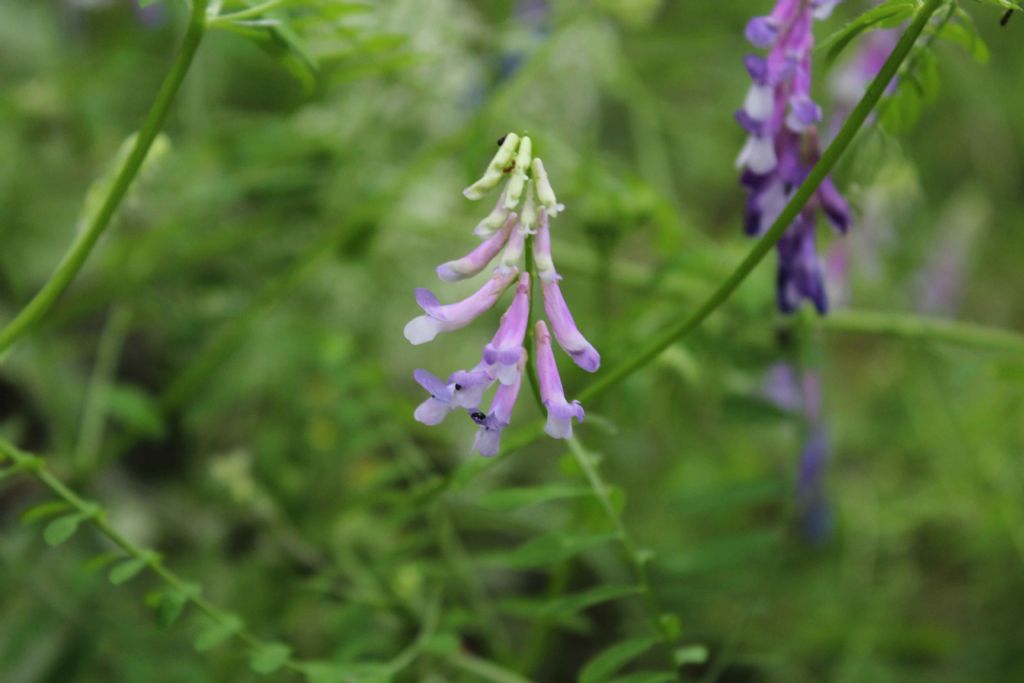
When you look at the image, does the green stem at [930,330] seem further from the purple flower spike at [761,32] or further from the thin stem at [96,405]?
the thin stem at [96,405]

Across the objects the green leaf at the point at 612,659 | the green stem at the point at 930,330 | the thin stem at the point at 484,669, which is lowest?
the thin stem at the point at 484,669

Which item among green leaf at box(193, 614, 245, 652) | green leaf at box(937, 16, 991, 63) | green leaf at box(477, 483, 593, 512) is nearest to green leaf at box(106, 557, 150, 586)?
green leaf at box(193, 614, 245, 652)

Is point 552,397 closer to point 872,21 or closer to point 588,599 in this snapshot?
point 588,599

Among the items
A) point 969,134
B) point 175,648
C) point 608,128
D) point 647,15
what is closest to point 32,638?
point 175,648

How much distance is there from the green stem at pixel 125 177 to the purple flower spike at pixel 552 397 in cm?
43

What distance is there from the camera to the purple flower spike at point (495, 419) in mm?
966

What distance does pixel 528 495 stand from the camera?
4.00 feet

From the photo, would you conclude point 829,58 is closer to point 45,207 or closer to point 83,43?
point 45,207

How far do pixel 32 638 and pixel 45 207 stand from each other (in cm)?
105

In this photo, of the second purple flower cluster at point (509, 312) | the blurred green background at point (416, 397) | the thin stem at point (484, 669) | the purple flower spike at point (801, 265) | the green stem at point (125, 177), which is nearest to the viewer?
the second purple flower cluster at point (509, 312)

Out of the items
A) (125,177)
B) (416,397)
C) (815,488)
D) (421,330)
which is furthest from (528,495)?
(416,397)

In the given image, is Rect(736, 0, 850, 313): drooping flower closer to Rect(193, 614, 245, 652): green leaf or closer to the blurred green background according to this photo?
the blurred green background

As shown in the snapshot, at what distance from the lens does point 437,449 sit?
7.70 ft

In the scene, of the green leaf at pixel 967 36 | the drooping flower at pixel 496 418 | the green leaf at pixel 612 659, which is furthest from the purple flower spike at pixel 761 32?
the green leaf at pixel 612 659
